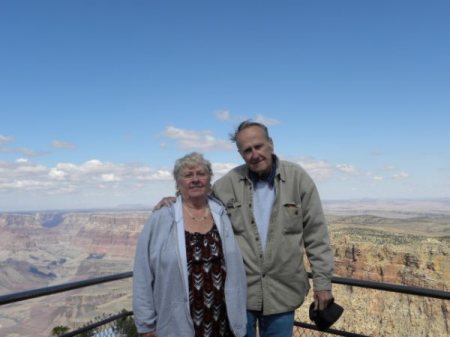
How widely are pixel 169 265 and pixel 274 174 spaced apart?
98cm

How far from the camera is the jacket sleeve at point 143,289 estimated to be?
100 inches

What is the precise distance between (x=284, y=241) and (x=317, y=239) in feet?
0.81

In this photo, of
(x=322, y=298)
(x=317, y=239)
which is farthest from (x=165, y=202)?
(x=322, y=298)

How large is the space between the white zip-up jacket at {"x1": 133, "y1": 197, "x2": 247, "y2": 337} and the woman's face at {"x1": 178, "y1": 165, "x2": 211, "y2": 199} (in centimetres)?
15

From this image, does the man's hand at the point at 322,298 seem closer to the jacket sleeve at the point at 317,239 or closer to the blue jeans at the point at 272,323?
the jacket sleeve at the point at 317,239

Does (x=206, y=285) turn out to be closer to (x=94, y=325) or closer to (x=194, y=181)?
(x=194, y=181)

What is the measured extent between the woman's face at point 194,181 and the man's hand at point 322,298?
3.45 ft

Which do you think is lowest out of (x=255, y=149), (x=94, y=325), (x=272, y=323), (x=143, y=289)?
(x=94, y=325)

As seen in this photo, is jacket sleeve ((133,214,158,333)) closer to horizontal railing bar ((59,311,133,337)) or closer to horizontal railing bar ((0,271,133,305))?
horizontal railing bar ((0,271,133,305))

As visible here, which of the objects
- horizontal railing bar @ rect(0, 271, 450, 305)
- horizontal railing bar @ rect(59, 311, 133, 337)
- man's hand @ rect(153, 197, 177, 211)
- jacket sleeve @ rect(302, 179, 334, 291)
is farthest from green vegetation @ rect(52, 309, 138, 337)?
jacket sleeve @ rect(302, 179, 334, 291)

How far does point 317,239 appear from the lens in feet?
9.29

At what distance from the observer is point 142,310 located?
8.34 feet

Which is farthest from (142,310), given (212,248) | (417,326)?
(417,326)

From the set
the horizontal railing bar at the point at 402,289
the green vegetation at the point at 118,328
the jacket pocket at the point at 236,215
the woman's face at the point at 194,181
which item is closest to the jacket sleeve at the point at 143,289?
the woman's face at the point at 194,181
